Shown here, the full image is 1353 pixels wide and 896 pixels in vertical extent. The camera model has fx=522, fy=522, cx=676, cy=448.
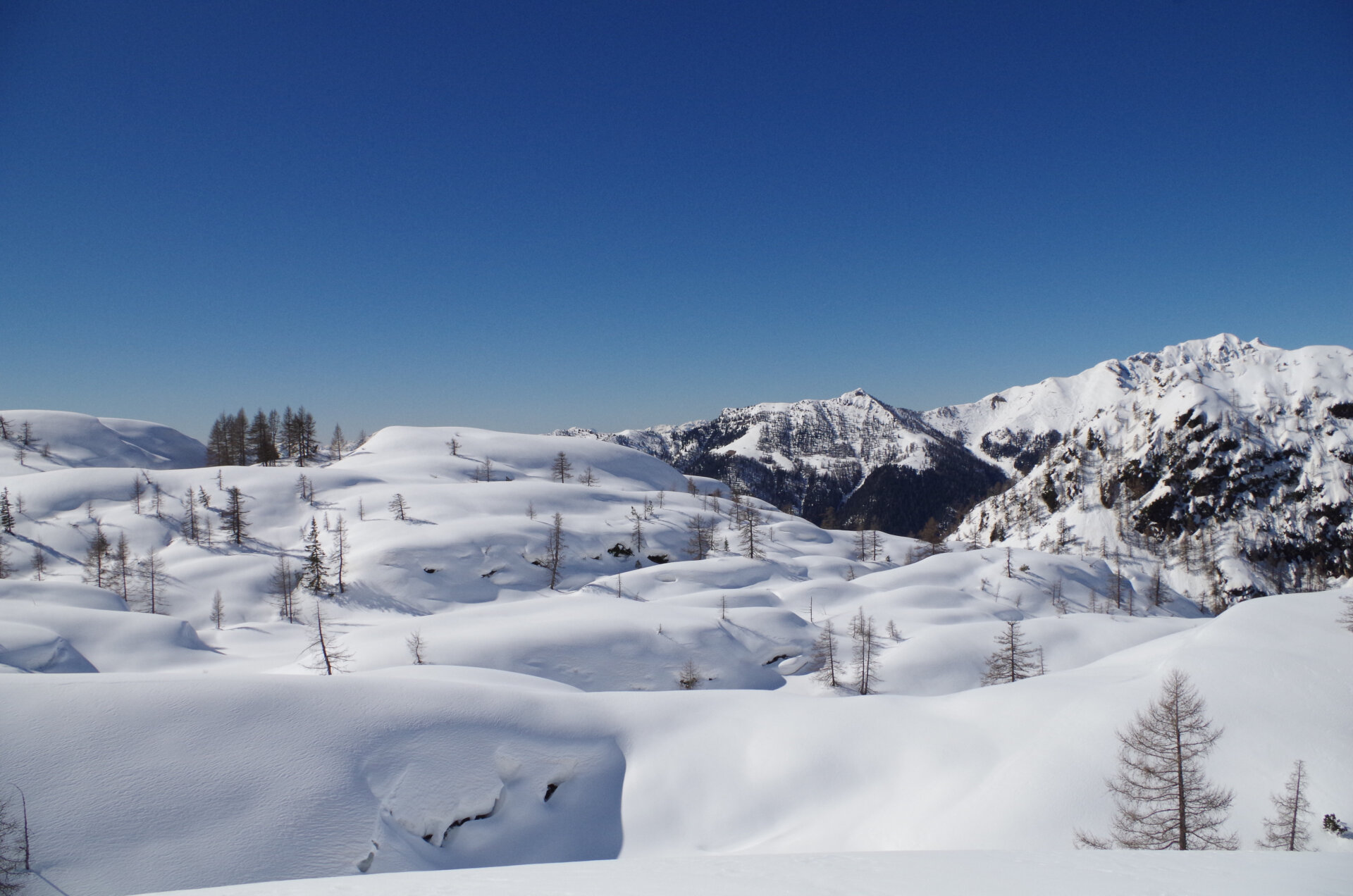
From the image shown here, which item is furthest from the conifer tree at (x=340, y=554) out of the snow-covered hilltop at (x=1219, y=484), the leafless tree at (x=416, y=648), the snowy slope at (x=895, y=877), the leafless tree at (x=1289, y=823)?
the snow-covered hilltop at (x=1219, y=484)

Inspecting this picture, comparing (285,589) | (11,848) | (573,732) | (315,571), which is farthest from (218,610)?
(573,732)

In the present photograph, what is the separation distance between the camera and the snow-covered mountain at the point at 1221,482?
5118 inches

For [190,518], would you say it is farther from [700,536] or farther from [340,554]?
[700,536]

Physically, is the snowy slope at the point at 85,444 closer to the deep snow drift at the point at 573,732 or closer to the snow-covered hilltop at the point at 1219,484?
the deep snow drift at the point at 573,732

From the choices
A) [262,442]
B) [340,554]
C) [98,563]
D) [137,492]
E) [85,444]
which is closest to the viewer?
[98,563]

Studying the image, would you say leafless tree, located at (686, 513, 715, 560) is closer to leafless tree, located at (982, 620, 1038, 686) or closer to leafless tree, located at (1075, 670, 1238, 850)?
leafless tree, located at (982, 620, 1038, 686)

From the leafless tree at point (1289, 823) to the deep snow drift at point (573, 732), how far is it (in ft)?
2.02

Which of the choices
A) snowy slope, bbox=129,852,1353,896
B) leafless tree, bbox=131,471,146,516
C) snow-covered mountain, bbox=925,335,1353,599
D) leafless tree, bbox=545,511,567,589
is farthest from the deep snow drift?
snow-covered mountain, bbox=925,335,1353,599

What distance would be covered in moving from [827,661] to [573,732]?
37122mm

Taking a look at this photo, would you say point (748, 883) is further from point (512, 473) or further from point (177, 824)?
point (512, 473)

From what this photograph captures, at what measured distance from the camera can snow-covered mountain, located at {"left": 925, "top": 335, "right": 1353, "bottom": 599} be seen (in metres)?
130

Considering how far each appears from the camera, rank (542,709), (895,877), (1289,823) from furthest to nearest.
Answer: (542,709)
(1289,823)
(895,877)

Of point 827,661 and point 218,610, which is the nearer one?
point 827,661

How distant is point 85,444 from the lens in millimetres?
132750
